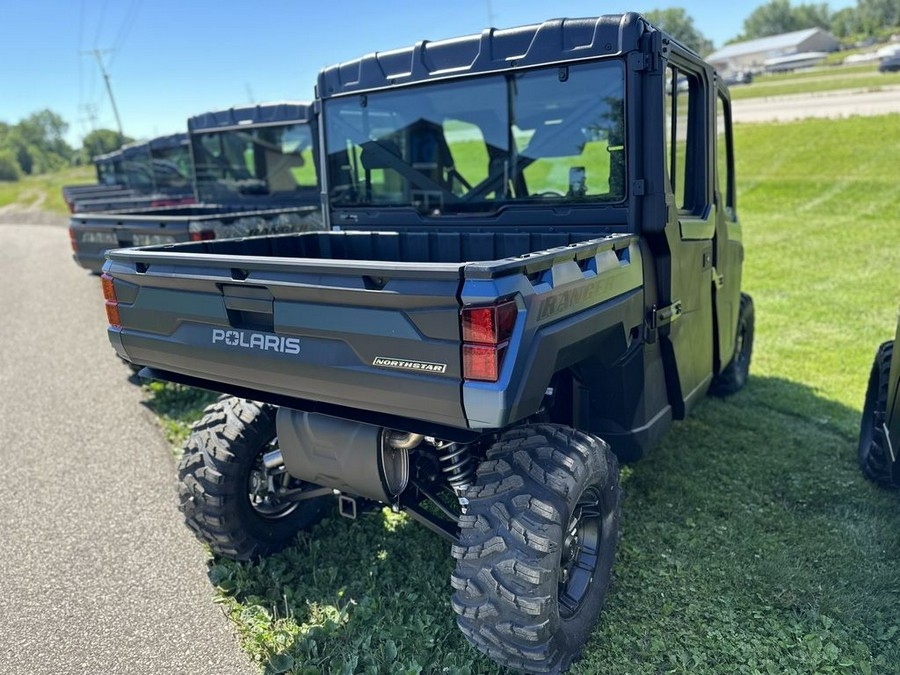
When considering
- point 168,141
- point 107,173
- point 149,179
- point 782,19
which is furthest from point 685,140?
point 782,19

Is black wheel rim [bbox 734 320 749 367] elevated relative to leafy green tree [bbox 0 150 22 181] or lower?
lower

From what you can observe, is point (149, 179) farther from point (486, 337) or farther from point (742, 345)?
point (486, 337)

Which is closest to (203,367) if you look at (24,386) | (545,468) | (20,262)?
(545,468)

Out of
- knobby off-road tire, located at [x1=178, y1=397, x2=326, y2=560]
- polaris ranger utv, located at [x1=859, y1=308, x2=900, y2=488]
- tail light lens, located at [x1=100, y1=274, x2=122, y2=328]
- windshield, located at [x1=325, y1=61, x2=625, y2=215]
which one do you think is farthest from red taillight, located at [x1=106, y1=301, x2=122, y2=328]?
polaris ranger utv, located at [x1=859, y1=308, x2=900, y2=488]

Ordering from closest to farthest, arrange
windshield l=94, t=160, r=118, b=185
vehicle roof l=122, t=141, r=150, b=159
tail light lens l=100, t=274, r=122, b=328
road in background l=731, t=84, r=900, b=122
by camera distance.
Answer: tail light lens l=100, t=274, r=122, b=328
vehicle roof l=122, t=141, r=150, b=159
road in background l=731, t=84, r=900, b=122
windshield l=94, t=160, r=118, b=185

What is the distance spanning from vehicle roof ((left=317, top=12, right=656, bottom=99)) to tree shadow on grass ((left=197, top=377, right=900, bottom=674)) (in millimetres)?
2321

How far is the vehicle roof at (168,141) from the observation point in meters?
13.3

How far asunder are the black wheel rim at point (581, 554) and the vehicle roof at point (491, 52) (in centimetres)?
192

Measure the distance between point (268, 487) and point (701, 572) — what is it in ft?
6.75

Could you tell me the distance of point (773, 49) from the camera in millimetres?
78625

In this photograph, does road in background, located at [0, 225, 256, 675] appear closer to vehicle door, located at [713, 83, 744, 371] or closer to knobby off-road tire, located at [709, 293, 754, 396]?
vehicle door, located at [713, 83, 744, 371]

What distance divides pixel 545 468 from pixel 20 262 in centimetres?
1630

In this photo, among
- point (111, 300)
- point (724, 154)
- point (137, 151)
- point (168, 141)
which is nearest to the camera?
point (111, 300)

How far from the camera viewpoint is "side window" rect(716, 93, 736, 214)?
4021 mm
